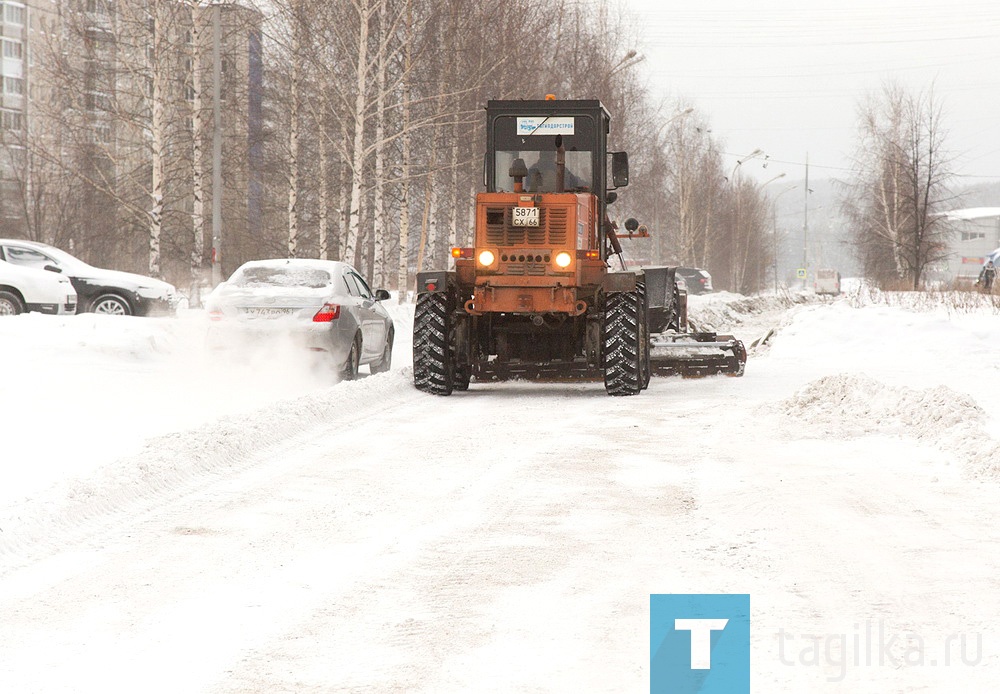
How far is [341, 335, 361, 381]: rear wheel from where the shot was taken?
15.0 m

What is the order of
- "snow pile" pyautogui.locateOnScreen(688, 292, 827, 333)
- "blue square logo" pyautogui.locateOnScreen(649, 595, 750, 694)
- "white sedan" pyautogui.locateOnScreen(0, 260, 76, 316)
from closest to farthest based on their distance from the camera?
1. "blue square logo" pyautogui.locateOnScreen(649, 595, 750, 694)
2. "white sedan" pyautogui.locateOnScreen(0, 260, 76, 316)
3. "snow pile" pyautogui.locateOnScreen(688, 292, 827, 333)

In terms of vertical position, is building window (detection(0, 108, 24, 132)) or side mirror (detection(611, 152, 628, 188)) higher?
building window (detection(0, 108, 24, 132))

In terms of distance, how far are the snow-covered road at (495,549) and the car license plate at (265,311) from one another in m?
2.67

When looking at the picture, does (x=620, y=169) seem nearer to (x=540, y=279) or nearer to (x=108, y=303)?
(x=540, y=279)

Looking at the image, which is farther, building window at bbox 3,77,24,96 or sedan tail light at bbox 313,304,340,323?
building window at bbox 3,77,24,96

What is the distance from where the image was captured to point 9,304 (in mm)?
21797

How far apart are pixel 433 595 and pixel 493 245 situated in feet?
31.2

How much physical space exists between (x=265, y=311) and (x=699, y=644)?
10382 millimetres

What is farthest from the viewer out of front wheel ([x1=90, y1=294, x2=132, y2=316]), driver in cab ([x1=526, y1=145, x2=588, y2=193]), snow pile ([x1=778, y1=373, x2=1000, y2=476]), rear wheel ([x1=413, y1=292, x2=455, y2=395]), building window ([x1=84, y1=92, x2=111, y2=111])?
building window ([x1=84, y1=92, x2=111, y2=111])

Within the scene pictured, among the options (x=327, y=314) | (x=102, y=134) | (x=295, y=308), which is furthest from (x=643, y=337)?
(x=102, y=134)

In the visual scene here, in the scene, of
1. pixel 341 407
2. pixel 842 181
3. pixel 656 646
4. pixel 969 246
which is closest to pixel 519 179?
pixel 341 407

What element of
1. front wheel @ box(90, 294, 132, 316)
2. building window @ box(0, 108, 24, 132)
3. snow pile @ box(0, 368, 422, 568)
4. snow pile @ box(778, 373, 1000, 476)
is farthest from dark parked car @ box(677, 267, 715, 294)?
snow pile @ box(0, 368, 422, 568)

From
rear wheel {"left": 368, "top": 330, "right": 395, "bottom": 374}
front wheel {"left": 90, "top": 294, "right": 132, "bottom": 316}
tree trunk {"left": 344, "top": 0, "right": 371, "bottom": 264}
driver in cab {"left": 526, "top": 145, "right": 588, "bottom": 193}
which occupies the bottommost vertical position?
rear wheel {"left": 368, "top": 330, "right": 395, "bottom": 374}

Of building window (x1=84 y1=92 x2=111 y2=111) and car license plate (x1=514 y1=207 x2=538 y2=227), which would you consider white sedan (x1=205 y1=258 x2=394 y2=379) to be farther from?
building window (x1=84 y1=92 x2=111 y2=111)
